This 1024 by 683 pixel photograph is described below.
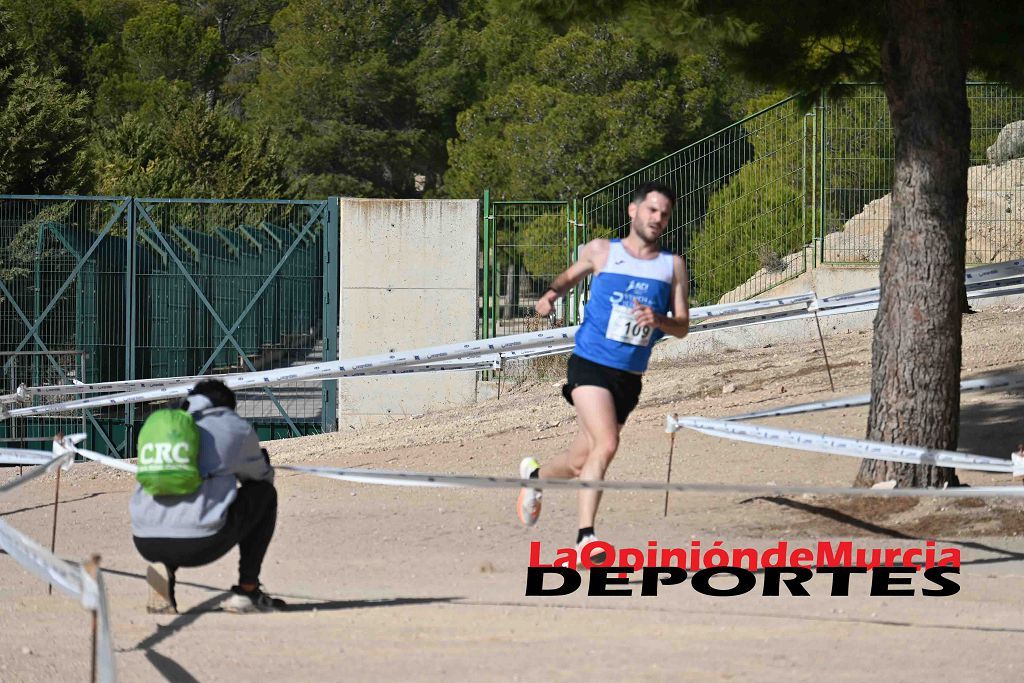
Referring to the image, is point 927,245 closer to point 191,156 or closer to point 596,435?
point 596,435

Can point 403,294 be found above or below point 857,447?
above

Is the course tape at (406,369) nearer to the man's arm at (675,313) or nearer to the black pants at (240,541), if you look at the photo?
the black pants at (240,541)

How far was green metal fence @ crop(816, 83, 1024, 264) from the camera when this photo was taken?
49.8ft

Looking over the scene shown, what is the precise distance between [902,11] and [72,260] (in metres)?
11.7

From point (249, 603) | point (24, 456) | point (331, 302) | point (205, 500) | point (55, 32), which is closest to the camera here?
point (205, 500)

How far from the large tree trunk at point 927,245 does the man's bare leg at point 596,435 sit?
8.17 feet

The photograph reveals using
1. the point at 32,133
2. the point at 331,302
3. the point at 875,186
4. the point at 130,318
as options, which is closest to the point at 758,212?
the point at 875,186

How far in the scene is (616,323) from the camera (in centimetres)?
617

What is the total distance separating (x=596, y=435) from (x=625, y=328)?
497 millimetres

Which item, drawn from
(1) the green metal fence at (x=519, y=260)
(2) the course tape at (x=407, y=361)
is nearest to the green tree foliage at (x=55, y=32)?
(1) the green metal fence at (x=519, y=260)

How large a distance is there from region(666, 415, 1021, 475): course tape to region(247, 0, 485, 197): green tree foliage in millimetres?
51693

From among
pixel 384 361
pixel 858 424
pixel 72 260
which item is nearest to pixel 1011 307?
pixel 858 424

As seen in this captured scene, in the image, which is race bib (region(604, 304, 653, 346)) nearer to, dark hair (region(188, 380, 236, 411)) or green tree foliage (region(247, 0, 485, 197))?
dark hair (region(188, 380, 236, 411))

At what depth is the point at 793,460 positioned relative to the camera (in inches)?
377
